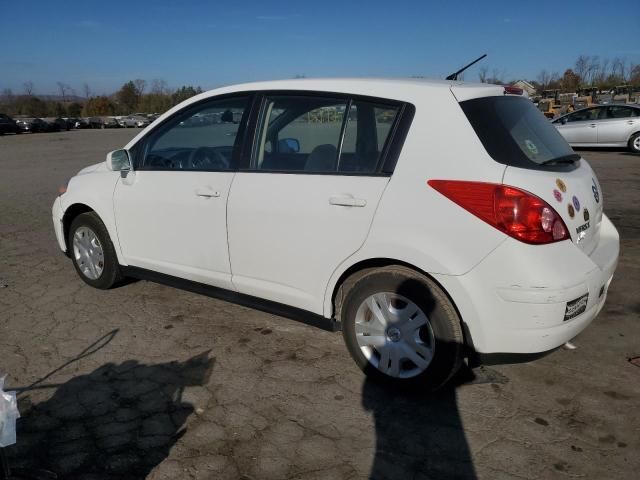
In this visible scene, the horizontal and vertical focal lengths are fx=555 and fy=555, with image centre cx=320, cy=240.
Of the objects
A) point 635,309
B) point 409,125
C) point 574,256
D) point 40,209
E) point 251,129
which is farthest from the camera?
point 40,209

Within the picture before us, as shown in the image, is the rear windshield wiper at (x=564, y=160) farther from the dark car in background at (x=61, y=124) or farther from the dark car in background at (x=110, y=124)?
the dark car in background at (x=110, y=124)

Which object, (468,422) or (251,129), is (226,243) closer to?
(251,129)

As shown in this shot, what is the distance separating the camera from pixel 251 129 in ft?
12.1

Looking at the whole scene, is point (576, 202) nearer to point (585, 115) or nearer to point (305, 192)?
point (305, 192)

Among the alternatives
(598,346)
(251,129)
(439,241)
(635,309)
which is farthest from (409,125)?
(635,309)

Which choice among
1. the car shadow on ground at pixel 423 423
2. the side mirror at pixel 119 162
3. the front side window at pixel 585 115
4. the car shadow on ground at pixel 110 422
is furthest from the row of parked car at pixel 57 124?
the car shadow on ground at pixel 423 423

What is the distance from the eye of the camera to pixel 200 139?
13.7 feet

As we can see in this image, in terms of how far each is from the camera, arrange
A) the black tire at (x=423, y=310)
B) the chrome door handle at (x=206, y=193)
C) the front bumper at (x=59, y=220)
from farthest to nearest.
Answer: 1. the front bumper at (x=59, y=220)
2. the chrome door handle at (x=206, y=193)
3. the black tire at (x=423, y=310)

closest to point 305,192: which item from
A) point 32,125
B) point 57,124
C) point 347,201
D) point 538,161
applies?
point 347,201

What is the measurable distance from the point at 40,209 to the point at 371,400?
25.6ft

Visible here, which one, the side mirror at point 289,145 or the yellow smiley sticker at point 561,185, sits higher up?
the side mirror at point 289,145

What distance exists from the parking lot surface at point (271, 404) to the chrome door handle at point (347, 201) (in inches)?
42.7

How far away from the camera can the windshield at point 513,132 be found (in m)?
2.86

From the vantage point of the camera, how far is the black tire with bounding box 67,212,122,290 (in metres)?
4.65
